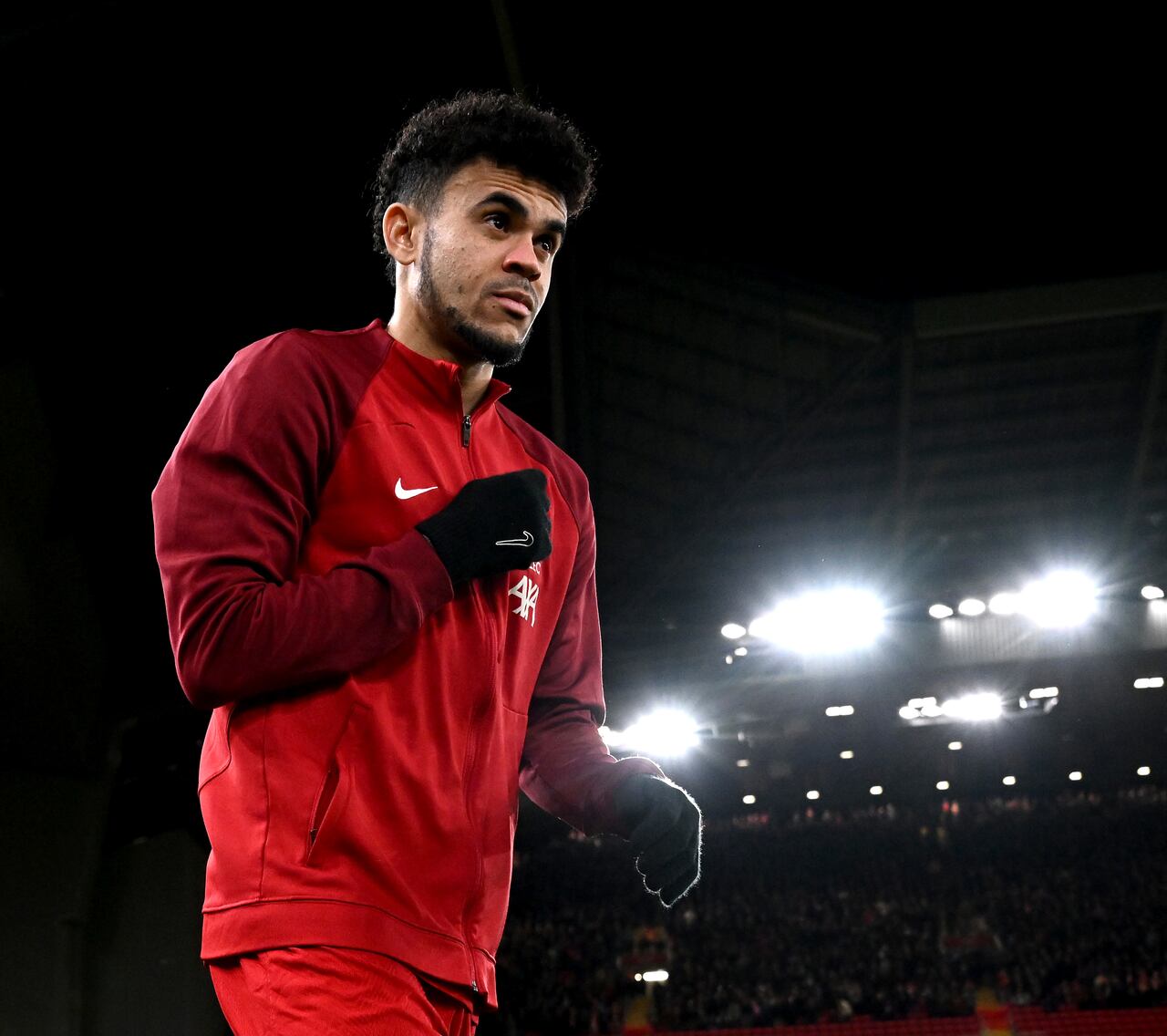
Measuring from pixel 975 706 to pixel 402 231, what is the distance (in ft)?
62.6

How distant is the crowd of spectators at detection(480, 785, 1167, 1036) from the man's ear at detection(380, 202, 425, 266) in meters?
19.6

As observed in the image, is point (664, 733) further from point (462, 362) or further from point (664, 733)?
point (462, 362)

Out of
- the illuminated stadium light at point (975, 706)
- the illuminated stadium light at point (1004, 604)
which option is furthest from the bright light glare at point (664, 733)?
the illuminated stadium light at point (1004, 604)

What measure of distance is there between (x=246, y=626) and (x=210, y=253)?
15.8 feet

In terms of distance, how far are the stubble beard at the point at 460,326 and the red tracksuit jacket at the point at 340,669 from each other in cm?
9

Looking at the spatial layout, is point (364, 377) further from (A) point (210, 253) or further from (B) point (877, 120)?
(B) point (877, 120)

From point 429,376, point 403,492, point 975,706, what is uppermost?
point 975,706

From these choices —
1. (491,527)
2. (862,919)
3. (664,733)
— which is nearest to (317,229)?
(491,527)

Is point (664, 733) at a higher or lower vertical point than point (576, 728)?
higher

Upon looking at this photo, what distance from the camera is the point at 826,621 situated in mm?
15250

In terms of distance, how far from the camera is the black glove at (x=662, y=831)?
1.48 meters

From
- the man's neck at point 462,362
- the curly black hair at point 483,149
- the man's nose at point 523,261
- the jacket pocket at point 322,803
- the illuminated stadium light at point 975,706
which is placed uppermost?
the illuminated stadium light at point 975,706

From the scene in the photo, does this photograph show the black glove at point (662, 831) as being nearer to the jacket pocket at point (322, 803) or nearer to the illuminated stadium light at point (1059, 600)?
the jacket pocket at point (322, 803)

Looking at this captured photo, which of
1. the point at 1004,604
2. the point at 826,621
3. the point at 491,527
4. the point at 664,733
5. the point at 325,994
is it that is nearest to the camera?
the point at 325,994
